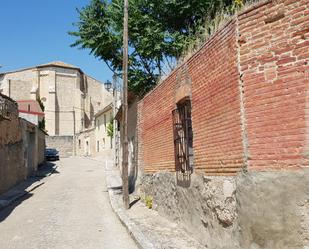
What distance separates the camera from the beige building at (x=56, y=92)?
6681cm

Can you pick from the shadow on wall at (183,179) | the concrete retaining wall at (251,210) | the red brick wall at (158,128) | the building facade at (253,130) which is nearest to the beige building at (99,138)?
the red brick wall at (158,128)

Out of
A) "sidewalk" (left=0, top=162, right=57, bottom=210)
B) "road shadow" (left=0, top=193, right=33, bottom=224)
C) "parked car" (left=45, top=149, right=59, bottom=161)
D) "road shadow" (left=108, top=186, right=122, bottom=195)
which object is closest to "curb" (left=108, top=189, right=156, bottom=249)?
"road shadow" (left=0, top=193, right=33, bottom=224)

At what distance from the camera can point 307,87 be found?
15.8ft

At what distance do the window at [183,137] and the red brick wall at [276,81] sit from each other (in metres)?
3.08

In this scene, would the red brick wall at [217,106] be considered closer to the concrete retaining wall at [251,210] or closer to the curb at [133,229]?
the concrete retaining wall at [251,210]

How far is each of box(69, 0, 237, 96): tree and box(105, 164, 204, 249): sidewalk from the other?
4703 millimetres

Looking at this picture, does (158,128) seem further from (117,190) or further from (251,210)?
(117,190)

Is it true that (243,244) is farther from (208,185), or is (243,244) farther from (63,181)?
(63,181)

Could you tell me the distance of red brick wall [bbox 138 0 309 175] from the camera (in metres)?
4.95

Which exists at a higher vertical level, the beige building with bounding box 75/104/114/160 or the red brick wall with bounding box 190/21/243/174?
the beige building with bounding box 75/104/114/160

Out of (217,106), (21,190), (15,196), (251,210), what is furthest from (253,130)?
(21,190)

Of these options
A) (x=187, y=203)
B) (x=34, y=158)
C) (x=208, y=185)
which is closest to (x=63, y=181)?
(x=34, y=158)

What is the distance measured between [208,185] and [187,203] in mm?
1512

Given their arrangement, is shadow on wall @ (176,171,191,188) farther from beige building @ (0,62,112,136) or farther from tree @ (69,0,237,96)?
beige building @ (0,62,112,136)
